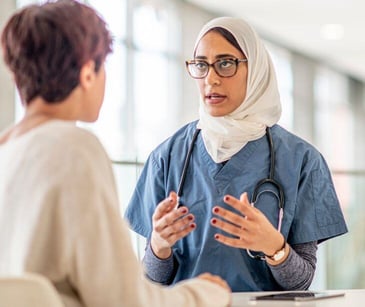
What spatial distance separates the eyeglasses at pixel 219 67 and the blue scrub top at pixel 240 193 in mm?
184

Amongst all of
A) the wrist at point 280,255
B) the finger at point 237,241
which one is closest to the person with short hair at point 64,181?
the finger at point 237,241

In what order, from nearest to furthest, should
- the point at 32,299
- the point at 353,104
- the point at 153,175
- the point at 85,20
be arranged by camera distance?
the point at 32,299 < the point at 85,20 < the point at 153,175 < the point at 353,104

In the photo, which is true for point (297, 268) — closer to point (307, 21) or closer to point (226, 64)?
point (226, 64)

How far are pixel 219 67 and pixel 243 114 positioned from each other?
0.47 feet

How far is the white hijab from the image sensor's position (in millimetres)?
2406

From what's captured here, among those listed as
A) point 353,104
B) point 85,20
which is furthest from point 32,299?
point 353,104

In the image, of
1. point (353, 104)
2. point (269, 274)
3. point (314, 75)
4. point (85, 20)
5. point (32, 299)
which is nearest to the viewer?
point (32, 299)

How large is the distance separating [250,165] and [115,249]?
1.04m

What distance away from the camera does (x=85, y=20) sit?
148 centimetres

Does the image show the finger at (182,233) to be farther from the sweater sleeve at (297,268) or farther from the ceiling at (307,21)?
the ceiling at (307,21)

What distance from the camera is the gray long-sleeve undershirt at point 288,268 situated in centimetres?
219

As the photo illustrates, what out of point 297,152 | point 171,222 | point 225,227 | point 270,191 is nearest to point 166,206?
point 171,222

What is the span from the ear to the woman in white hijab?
77 centimetres

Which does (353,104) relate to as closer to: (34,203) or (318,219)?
(318,219)
